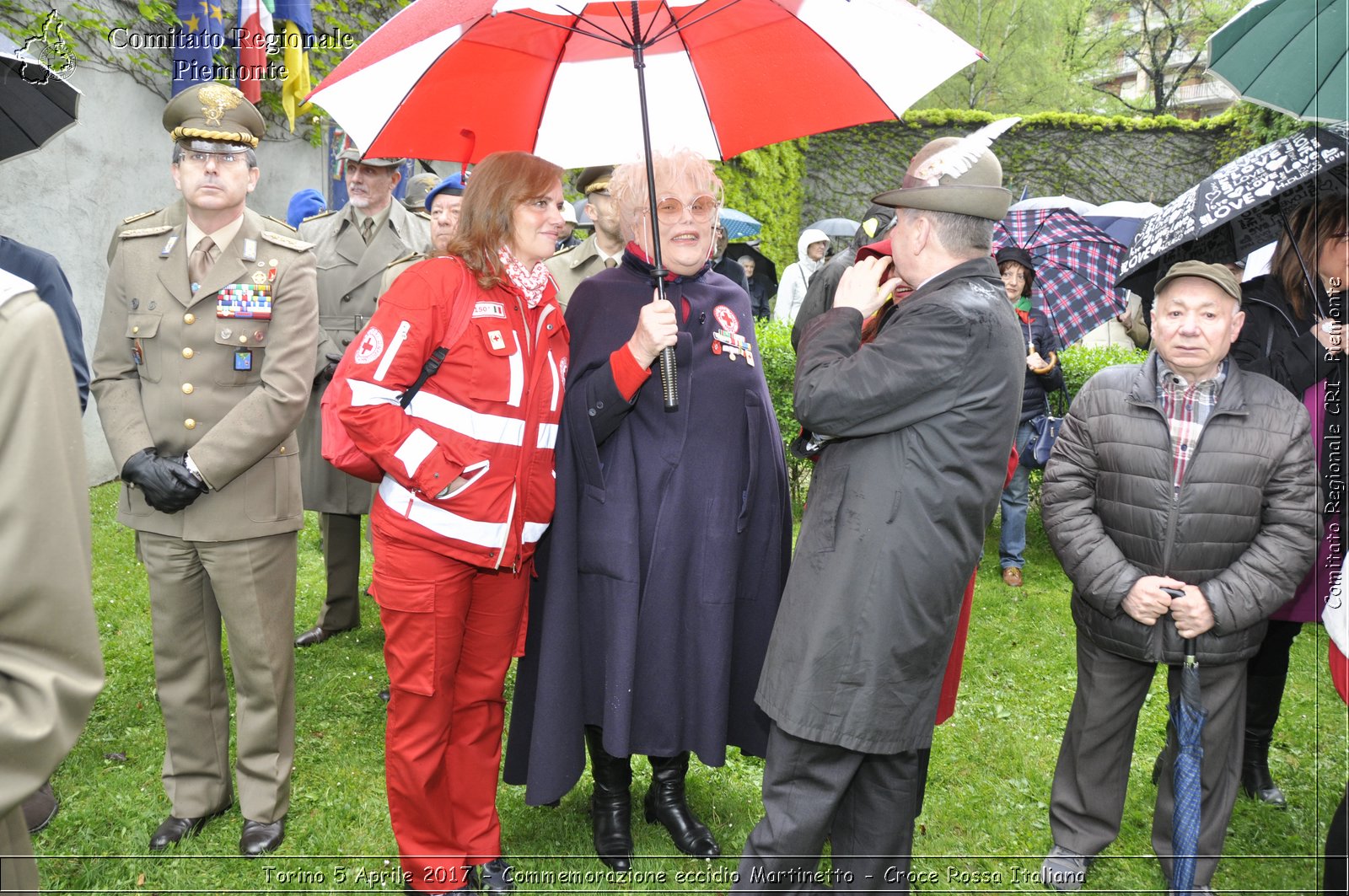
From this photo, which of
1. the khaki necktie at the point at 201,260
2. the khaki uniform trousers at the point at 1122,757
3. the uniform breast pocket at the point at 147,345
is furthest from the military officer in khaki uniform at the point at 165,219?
the khaki uniform trousers at the point at 1122,757

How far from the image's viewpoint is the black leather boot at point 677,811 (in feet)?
12.0

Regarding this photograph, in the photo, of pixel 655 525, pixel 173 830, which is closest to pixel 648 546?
pixel 655 525

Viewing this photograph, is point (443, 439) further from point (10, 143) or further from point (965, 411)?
point (10, 143)

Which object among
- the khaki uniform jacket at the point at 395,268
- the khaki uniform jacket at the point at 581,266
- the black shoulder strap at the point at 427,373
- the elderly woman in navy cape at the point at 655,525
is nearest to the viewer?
the black shoulder strap at the point at 427,373

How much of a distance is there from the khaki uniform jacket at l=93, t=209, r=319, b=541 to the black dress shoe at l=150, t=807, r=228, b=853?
1.04 metres

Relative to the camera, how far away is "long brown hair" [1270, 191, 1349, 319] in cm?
354

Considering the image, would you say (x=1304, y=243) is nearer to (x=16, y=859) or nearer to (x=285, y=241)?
(x=285, y=241)

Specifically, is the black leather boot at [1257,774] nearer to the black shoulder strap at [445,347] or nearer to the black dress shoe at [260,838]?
the black shoulder strap at [445,347]

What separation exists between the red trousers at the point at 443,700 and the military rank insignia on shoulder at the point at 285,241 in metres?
1.10

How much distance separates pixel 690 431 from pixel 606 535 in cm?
43

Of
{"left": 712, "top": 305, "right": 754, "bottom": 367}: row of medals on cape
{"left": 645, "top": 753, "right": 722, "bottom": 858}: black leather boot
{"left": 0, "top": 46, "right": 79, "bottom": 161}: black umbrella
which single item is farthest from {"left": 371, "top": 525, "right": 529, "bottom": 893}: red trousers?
{"left": 0, "top": 46, "right": 79, "bottom": 161}: black umbrella

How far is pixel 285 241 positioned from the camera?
141 inches

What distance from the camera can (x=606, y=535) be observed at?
3.35m

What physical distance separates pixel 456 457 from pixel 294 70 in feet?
22.0
